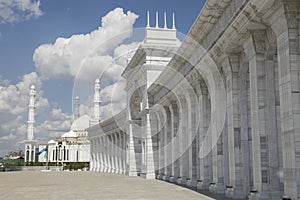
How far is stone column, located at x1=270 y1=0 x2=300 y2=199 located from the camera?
13.4 meters

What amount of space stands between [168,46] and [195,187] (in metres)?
21.9

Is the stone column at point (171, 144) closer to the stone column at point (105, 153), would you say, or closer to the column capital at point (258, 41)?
the column capital at point (258, 41)

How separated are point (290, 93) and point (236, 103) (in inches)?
270

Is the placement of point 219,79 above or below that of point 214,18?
below

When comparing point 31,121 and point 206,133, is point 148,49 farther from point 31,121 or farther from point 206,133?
point 31,121

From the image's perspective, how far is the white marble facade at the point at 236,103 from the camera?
13828 millimetres

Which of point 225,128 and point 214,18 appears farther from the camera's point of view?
point 225,128

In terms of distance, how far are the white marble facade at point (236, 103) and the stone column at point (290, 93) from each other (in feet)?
0.11

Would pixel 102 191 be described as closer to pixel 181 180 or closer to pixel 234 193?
pixel 181 180

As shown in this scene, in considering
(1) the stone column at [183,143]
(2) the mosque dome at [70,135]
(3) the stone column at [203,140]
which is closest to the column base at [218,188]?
(3) the stone column at [203,140]

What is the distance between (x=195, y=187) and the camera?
27.3 meters

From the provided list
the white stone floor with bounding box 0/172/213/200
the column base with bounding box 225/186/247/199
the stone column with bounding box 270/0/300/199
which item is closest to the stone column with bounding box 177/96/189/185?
the white stone floor with bounding box 0/172/213/200

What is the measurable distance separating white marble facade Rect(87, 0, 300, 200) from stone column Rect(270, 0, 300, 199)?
0.11 ft

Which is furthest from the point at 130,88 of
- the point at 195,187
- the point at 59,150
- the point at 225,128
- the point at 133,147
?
the point at 59,150
